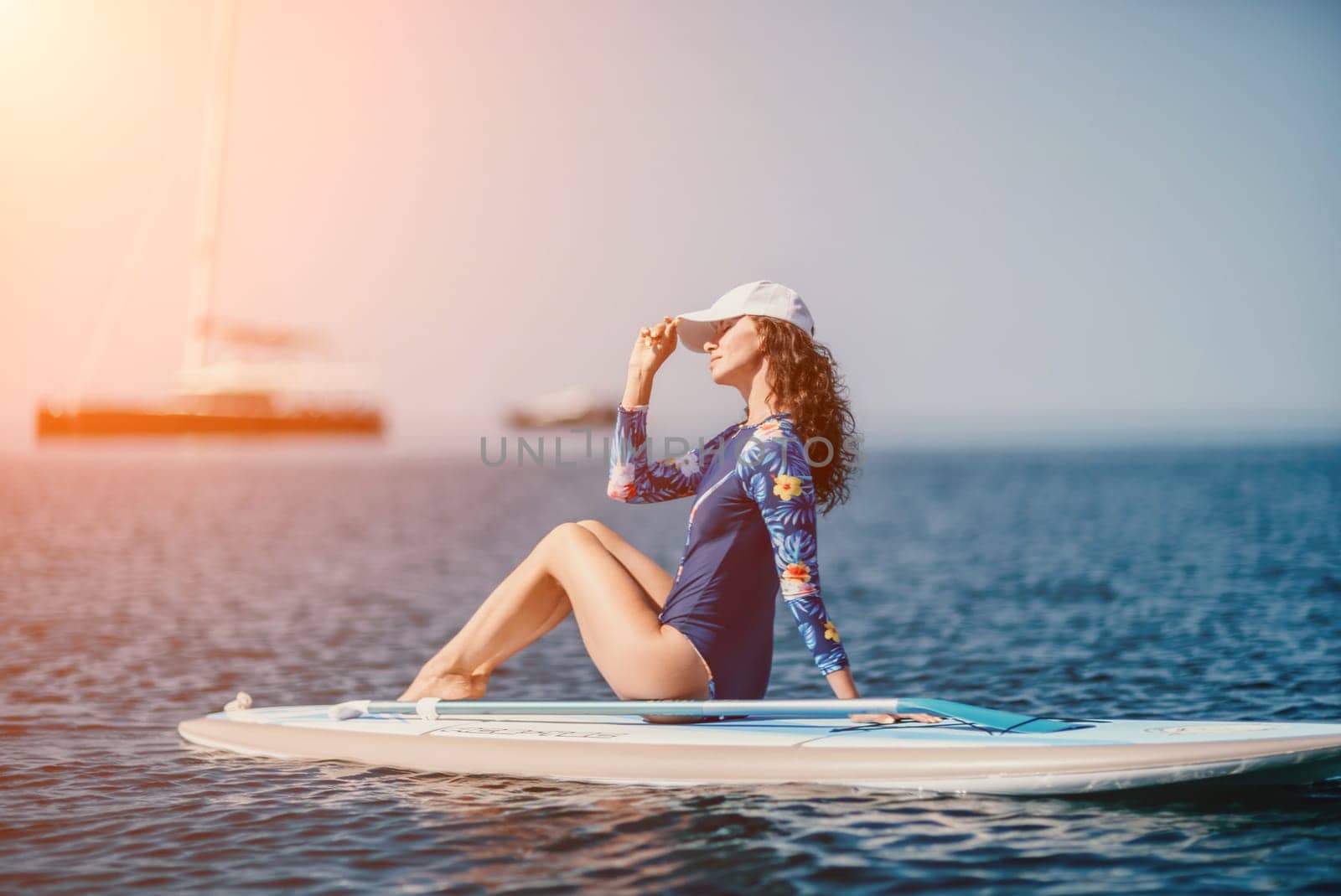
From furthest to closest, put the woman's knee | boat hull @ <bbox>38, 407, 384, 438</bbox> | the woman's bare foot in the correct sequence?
1. boat hull @ <bbox>38, 407, 384, 438</bbox>
2. the woman's bare foot
3. the woman's knee

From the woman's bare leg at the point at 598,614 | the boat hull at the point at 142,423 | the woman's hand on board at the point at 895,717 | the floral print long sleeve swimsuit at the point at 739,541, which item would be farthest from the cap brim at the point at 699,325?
the boat hull at the point at 142,423

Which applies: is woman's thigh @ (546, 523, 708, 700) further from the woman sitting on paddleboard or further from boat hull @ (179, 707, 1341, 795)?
boat hull @ (179, 707, 1341, 795)

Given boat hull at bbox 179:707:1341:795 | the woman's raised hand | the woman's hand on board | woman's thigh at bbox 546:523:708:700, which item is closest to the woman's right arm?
the woman's raised hand

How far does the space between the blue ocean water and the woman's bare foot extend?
0.41 metres

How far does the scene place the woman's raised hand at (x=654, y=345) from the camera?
19.1 feet

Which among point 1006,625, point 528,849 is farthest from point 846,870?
point 1006,625

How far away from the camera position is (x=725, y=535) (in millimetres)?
5699

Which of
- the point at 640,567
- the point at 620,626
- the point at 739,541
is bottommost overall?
the point at 620,626

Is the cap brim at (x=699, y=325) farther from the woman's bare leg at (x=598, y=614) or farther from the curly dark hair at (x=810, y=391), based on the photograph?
the woman's bare leg at (x=598, y=614)

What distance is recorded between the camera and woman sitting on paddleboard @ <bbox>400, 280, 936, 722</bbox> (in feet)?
18.0

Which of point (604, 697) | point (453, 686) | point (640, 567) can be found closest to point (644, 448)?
point (640, 567)

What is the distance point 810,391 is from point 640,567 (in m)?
1.09

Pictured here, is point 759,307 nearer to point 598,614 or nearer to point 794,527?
point 794,527

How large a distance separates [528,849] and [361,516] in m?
40.8
